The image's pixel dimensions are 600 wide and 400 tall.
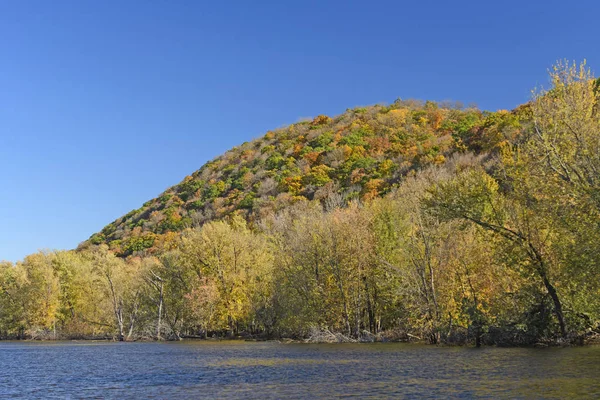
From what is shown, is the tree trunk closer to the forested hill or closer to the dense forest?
the dense forest

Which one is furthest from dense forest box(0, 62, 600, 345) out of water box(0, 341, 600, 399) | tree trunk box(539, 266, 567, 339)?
water box(0, 341, 600, 399)

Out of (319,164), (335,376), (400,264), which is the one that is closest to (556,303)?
(335,376)

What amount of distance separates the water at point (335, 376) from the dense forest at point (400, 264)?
5325 millimetres

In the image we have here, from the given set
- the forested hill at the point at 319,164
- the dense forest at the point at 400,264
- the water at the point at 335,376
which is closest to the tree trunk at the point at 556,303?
the dense forest at the point at 400,264

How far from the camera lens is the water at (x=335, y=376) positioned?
21969 mm

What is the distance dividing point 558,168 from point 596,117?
373cm

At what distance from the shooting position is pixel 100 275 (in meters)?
88.2

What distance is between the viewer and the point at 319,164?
148875mm

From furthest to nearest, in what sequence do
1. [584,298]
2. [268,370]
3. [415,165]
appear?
[415,165] < [584,298] < [268,370]

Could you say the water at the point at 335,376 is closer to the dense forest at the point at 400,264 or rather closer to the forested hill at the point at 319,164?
the dense forest at the point at 400,264

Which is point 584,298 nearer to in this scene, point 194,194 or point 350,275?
point 350,275

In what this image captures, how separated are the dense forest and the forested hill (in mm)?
1080

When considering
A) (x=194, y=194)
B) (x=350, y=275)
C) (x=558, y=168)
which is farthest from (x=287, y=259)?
(x=194, y=194)

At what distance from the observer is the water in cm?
2197
